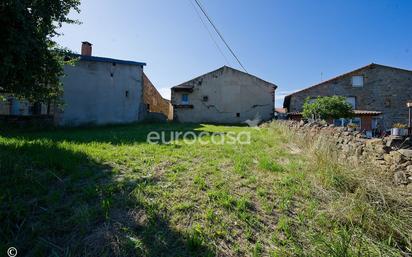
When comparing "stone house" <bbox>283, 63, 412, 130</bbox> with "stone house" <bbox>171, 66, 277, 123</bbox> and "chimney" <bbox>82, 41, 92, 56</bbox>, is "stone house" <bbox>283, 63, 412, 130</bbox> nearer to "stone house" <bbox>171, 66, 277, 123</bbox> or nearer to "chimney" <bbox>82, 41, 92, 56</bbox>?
"stone house" <bbox>171, 66, 277, 123</bbox>

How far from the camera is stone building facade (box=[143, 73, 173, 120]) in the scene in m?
20.8

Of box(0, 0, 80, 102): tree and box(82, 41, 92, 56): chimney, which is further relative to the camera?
box(82, 41, 92, 56): chimney

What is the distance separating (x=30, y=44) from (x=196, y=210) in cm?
507

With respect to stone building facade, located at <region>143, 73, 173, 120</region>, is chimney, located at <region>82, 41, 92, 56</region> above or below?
above

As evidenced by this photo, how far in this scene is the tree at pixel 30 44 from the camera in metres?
4.67

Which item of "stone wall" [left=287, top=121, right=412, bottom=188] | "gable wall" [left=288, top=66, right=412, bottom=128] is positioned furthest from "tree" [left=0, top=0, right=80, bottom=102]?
"gable wall" [left=288, top=66, right=412, bottom=128]

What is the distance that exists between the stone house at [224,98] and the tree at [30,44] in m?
14.9

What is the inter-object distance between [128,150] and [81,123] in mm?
10983

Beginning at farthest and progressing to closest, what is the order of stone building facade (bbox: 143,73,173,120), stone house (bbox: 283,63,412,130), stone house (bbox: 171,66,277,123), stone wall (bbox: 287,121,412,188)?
stone house (bbox: 283,63,412,130)
stone house (bbox: 171,66,277,123)
stone building facade (bbox: 143,73,173,120)
stone wall (bbox: 287,121,412,188)

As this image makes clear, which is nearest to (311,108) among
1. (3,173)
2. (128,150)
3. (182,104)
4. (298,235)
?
(182,104)

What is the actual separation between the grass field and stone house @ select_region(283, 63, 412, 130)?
66.3 feet

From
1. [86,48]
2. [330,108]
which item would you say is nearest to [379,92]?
[330,108]

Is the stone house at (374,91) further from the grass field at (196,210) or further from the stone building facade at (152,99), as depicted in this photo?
the grass field at (196,210)

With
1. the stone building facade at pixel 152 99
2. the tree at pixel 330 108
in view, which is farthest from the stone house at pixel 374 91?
the stone building facade at pixel 152 99
